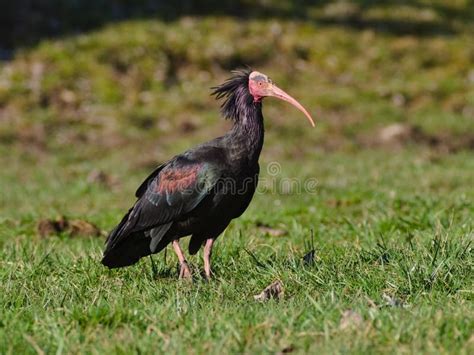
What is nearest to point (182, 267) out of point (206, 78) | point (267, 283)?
point (267, 283)

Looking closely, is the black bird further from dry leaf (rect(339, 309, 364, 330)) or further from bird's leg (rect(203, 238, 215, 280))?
dry leaf (rect(339, 309, 364, 330))

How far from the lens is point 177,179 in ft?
21.9

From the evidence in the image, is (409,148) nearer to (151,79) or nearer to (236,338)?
(151,79)

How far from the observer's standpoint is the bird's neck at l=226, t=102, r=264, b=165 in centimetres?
655

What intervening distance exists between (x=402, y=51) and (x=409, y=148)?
7.63 metres

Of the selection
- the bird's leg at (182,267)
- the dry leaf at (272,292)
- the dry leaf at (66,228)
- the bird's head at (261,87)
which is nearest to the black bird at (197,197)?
the bird's leg at (182,267)

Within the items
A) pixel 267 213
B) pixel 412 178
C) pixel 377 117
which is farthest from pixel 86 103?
pixel 267 213

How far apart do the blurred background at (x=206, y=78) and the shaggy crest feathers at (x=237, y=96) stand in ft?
17.4

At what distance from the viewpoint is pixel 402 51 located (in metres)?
23.4

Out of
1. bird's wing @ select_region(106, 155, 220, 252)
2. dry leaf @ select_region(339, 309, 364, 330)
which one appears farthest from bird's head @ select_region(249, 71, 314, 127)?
dry leaf @ select_region(339, 309, 364, 330)

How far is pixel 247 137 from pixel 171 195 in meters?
0.74

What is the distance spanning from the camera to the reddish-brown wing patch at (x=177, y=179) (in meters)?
6.54

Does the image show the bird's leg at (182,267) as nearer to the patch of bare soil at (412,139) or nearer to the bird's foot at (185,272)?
the bird's foot at (185,272)

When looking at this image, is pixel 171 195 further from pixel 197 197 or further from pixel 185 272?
pixel 185 272
